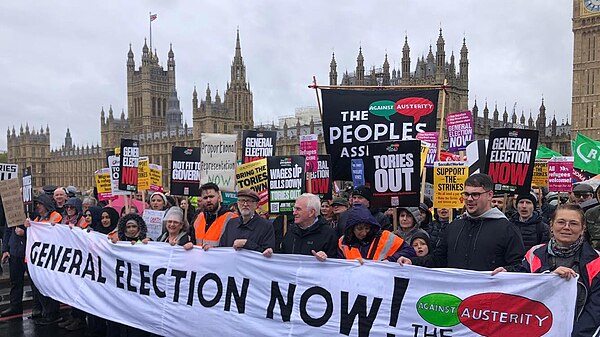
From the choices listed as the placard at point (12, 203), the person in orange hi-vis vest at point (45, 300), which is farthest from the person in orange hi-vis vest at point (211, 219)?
the placard at point (12, 203)

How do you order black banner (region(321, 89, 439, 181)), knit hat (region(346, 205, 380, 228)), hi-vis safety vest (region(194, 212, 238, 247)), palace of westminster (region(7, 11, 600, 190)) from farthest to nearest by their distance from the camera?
palace of westminster (region(7, 11, 600, 190))
black banner (region(321, 89, 439, 181))
hi-vis safety vest (region(194, 212, 238, 247))
knit hat (region(346, 205, 380, 228))

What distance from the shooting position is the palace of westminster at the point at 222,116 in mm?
47750

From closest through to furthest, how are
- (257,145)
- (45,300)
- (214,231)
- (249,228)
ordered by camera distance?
(249,228) → (214,231) → (45,300) → (257,145)

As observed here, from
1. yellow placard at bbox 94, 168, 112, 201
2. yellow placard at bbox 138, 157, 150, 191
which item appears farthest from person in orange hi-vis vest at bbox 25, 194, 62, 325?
yellow placard at bbox 94, 168, 112, 201

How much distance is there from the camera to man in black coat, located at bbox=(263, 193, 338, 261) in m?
4.50

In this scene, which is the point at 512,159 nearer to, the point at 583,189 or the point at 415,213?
the point at 415,213

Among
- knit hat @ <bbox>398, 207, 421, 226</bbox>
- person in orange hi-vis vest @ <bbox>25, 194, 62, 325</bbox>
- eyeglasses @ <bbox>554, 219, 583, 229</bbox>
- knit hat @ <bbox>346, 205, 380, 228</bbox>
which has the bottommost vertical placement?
person in orange hi-vis vest @ <bbox>25, 194, 62, 325</bbox>

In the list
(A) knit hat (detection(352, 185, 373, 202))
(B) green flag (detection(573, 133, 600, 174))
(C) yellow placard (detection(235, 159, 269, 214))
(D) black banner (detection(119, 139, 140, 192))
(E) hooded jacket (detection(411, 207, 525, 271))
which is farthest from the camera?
(B) green flag (detection(573, 133, 600, 174))

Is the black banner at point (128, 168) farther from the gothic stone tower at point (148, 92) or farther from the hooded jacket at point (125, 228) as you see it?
the gothic stone tower at point (148, 92)

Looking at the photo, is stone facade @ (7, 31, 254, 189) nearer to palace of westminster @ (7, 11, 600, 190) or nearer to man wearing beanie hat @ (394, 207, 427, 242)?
palace of westminster @ (7, 11, 600, 190)

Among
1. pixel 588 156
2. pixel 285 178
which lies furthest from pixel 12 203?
pixel 588 156

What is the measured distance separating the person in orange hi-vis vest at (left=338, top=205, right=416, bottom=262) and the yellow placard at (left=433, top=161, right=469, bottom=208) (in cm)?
251

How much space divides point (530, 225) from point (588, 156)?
21.4ft

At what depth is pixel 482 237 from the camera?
3.73m
